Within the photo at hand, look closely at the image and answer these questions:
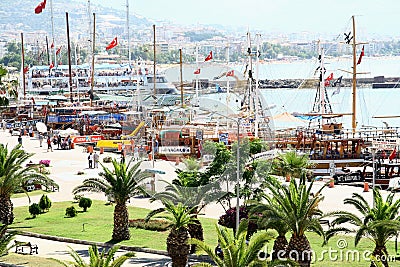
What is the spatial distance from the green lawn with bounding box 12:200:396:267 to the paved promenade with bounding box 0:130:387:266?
109 cm

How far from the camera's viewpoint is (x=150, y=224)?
30.7 m

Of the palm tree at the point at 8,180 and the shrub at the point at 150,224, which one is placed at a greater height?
the palm tree at the point at 8,180

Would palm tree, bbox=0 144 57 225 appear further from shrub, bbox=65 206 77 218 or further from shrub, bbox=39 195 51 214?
shrub, bbox=39 195 51 214

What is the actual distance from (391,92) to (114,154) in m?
98.3

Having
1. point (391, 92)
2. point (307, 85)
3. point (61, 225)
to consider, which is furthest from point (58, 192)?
point (391, 92)

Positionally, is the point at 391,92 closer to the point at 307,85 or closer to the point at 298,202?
the point at 307,85

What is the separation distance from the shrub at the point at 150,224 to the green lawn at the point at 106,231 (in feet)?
1.16

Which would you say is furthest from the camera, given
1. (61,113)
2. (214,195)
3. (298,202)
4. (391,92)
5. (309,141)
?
(391,92)

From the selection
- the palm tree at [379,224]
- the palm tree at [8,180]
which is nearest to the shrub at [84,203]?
the palm tree at [8,180]

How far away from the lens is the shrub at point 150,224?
99.2ft

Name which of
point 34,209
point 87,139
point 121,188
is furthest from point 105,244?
point 87,139

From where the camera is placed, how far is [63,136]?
61375mm

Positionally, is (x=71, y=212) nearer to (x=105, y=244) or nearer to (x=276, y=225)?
(x=105, y=244)

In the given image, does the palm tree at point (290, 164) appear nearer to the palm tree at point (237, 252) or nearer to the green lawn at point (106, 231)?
the green lawn at point (106, 231)
